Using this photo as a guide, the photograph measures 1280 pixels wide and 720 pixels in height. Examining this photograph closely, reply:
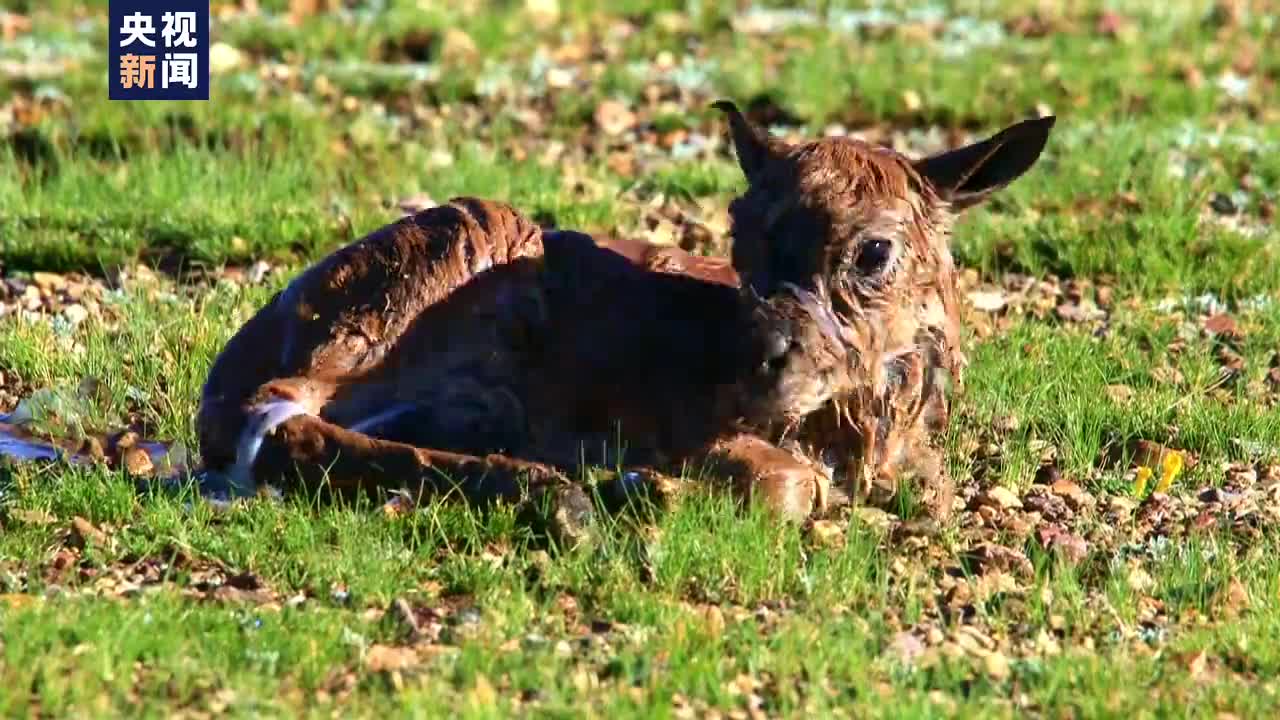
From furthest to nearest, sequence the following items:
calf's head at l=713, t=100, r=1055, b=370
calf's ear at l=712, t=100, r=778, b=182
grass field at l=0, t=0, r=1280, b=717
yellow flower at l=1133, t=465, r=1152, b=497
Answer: yellow flower at l=1133, t=465, r=1152, b=497 < calf's ear at l=712, t=100, r=778, b=182 < calf's head at l=713, t=100, r=1055, b=370 < grass field at l=0, t=0, r=1280, b=717

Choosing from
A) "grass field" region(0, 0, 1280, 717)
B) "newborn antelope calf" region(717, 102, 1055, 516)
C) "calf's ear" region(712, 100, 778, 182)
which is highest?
"calf's ear" region(712, 100, 778, 182)

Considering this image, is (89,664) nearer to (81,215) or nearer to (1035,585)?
(1035,585)

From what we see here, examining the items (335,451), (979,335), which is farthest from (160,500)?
(979,335)

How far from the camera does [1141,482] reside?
23.3 feet

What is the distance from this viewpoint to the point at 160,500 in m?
6.42

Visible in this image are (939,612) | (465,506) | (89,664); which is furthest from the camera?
(465,506)

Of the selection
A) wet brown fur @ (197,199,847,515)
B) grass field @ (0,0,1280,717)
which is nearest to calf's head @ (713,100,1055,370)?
wet brown fur @ (197,199,847,515)

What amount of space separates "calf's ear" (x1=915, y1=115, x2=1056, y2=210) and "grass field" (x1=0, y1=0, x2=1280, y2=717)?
964 millimetres

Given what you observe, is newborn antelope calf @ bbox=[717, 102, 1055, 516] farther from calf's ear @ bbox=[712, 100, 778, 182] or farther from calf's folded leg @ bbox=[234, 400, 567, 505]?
calf's folded leg @ bbox=[234, 400, 567, 505]

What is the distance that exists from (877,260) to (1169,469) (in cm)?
153

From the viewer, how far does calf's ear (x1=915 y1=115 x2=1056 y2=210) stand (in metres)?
6.46

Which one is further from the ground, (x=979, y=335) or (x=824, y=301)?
(x=824, y=301)

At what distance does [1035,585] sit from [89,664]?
2480 millimetres

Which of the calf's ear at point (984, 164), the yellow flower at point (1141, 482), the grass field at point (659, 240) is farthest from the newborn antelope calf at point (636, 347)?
the yellow flower at point (1141, 482)
